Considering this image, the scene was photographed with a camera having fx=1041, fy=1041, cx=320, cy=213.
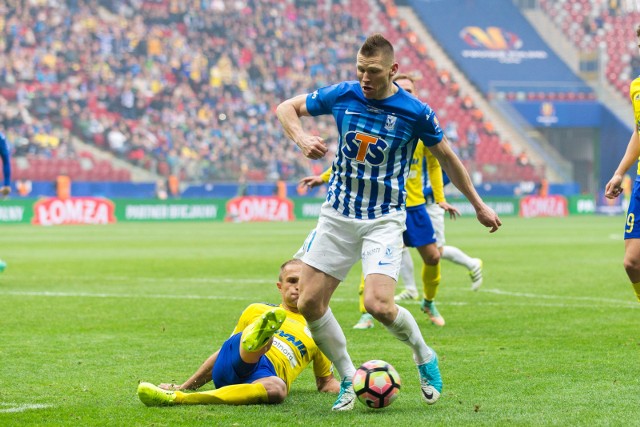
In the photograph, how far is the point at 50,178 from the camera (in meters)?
35.2

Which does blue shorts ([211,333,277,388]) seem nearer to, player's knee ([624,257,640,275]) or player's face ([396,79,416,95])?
player's knee ([624,257,640,275])

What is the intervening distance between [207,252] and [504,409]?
16265 millimetres

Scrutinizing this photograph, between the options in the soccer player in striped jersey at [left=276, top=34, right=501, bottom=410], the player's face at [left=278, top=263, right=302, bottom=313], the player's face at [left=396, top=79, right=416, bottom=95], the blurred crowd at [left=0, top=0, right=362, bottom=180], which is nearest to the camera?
the soccer player in striped jersey at [left=276, top=34, right=501, bottom=410]

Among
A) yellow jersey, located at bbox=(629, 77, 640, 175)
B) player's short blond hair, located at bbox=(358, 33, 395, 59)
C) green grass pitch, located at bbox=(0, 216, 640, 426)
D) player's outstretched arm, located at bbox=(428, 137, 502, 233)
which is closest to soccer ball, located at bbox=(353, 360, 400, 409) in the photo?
green grass pitch, located at bbox=(0, 216, 640, 426)

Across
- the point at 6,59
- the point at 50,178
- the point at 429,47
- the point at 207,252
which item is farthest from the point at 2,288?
the point at 429,47

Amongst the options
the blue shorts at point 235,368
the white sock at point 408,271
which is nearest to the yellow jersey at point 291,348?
the blue shorts at point 235,368

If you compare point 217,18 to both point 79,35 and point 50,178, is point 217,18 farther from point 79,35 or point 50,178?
point 50,178

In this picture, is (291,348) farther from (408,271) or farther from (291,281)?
(408,271)

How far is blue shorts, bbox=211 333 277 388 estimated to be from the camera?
575 cm

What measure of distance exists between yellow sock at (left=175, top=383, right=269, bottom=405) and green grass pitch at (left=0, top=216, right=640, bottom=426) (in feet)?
0.27

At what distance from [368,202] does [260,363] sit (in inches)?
43.9

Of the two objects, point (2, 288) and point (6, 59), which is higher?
point (6, 59)

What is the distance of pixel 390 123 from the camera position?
5977 mm

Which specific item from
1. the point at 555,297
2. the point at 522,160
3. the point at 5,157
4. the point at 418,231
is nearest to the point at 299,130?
the point at 418,231
